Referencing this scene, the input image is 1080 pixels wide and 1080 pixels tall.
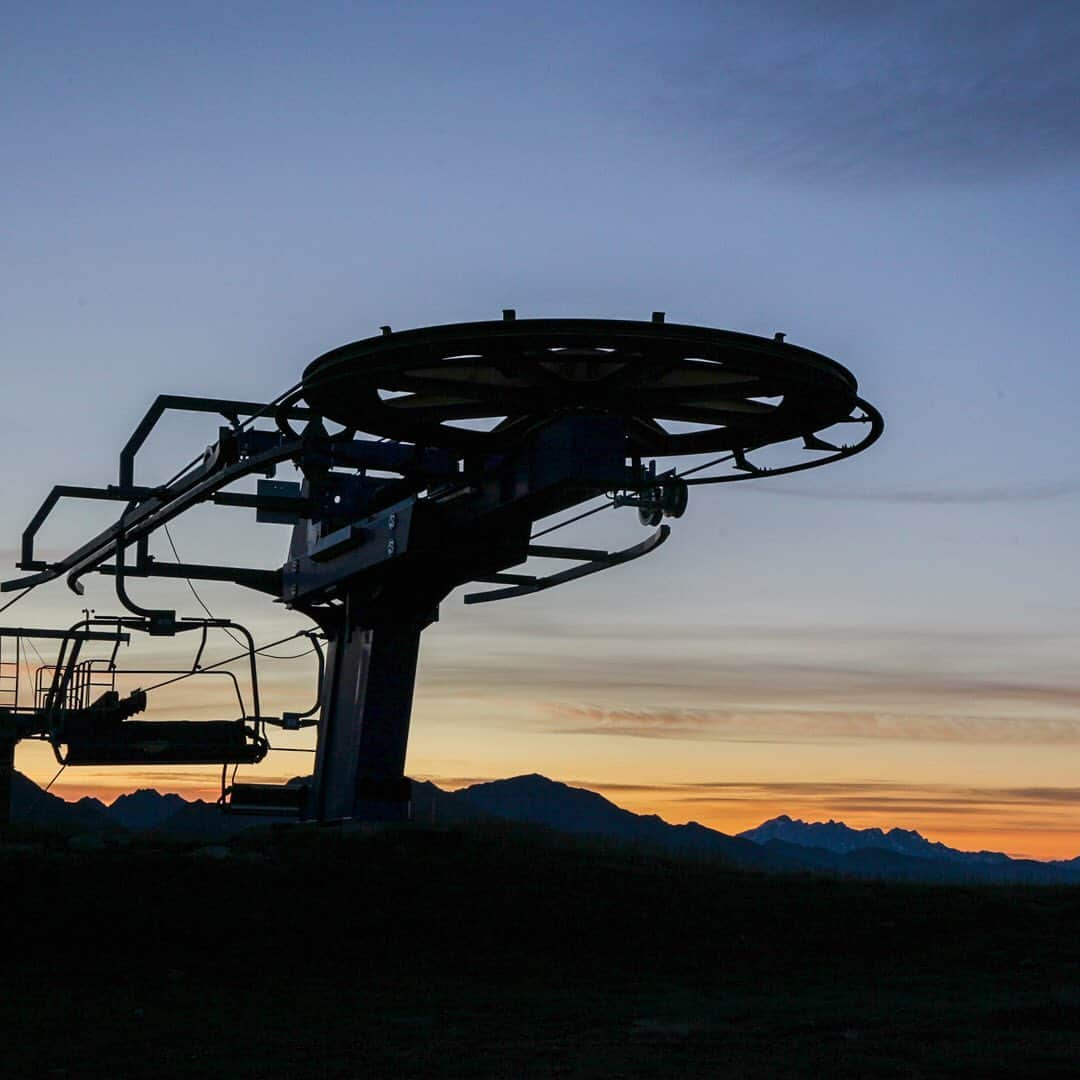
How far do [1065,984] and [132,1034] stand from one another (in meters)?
7.79

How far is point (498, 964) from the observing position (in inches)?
626

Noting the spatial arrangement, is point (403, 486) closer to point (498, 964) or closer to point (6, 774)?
point (498, 964)

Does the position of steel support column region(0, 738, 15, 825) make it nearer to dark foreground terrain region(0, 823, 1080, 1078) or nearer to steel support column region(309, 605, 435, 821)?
dark foreground terrain region(0, 823, 1080, 1078)

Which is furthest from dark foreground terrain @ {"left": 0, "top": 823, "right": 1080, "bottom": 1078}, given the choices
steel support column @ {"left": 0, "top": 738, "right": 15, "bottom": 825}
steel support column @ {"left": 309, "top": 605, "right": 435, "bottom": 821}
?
steel support column @ {"left": 0, "top": 738, "right": 15, "bottom": 825}

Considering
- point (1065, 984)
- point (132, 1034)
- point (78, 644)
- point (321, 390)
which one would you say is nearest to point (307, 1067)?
point (132, 1034)

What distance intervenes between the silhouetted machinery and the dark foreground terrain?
256 centimetres

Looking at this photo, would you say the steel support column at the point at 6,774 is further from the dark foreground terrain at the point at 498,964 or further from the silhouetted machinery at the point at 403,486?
the dark foreground terrain at the point at 498,964

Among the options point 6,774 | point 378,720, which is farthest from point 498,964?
point 6,774

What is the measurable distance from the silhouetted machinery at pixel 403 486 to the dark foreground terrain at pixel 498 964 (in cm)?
256

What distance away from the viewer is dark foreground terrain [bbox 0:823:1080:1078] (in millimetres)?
10945

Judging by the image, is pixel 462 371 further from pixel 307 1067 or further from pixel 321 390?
pixel 307 1067

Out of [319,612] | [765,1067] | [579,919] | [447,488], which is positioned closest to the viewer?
[765,1067]

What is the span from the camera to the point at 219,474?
1889cm

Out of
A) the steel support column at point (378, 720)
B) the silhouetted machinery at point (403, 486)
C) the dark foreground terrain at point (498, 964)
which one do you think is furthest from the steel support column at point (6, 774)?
the steel support column at point (378, 720)
